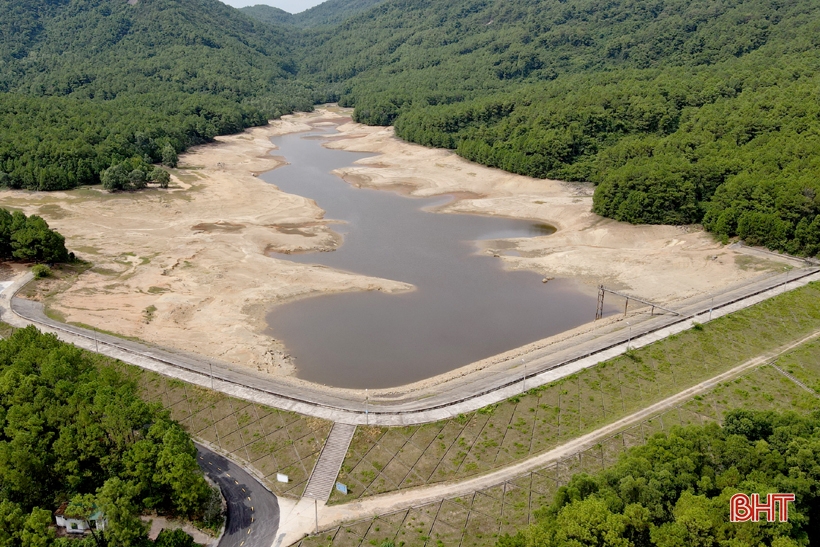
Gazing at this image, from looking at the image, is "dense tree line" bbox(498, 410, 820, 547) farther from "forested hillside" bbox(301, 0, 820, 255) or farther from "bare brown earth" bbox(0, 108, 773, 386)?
"forested hillside" bbox(301, 0, 820, 255)

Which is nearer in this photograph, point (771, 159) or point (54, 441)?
point (54, 441)

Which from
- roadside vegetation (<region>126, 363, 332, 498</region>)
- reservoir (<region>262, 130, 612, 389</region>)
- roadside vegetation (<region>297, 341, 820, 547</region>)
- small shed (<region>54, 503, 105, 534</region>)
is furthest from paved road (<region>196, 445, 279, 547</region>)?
reservoir (<region>262, 130, 612, 389</region>)

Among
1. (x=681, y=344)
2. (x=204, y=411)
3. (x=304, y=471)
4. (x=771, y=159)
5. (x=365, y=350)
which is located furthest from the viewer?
(x=771, y=159)

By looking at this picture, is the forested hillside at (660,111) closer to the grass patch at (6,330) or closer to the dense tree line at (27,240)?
the dense tree line at (27,240)

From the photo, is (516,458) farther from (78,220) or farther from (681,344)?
(78,220)

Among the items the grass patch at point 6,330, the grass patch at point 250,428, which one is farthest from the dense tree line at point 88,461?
the grass patch at point 6,330

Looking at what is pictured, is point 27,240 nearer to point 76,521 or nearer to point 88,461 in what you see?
point 88,461

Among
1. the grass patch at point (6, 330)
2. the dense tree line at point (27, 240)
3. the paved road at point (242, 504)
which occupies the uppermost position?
the dense tree line at point (27, 240)

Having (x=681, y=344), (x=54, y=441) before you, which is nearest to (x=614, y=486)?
(x=681, y=344)
